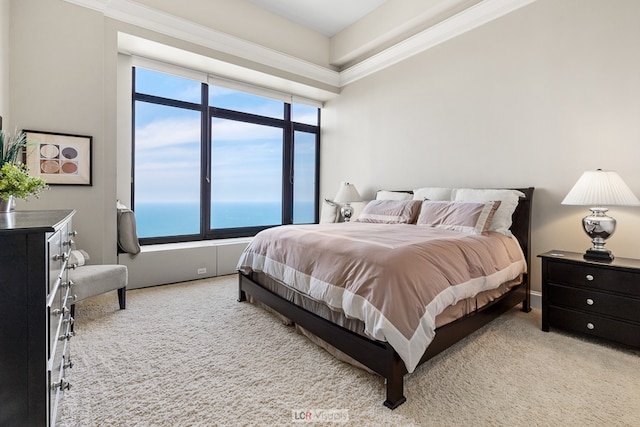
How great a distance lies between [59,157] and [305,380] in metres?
3.08

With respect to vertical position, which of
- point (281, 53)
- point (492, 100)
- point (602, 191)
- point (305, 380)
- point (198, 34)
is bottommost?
point (305, 380)

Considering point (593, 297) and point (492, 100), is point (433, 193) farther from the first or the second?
point (593, 297)

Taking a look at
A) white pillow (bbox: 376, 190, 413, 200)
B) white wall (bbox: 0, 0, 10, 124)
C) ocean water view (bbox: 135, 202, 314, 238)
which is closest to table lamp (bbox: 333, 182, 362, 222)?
white pillow (bbox: 376, 190, 413, 200)

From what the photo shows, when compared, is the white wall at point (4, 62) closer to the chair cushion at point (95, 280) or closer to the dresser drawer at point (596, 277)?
the chair cushion at point (95, 280)

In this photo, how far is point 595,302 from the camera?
2.19 meters

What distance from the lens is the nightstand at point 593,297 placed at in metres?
2.04

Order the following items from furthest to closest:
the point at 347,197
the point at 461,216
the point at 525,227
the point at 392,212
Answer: the point at 347,197 → the point at 392,212 → the point at 525,227 → the point at 461,216

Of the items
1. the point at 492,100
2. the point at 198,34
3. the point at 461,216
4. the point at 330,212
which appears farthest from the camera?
the point at 330,212

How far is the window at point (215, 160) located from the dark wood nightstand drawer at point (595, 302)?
385 centimetres

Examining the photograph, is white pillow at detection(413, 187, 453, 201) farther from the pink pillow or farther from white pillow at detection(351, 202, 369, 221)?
white pillow at detection(351, 202, 369, 221)

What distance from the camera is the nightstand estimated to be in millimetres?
2043

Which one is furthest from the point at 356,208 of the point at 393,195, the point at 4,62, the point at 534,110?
the point at 4,62

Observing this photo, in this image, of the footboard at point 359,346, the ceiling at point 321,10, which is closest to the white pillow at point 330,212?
the footboard at point 359,346

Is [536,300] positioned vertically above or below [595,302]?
below
